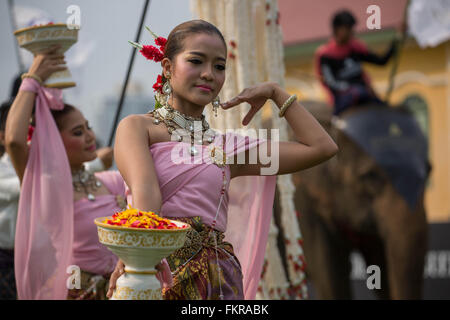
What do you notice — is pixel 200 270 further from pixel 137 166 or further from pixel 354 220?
pixel 354 220

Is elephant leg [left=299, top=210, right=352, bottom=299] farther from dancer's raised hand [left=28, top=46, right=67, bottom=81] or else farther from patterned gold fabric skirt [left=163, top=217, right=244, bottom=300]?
patterned gold fabric skirt [left=163, top=217, right=244, bottom=300]

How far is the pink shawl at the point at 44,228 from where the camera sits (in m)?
2.77

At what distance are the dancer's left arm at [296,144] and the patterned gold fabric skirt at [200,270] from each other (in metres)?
0.27

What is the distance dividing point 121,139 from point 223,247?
0.42 meters

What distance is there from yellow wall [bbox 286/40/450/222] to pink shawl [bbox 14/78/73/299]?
855cm

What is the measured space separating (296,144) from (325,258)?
3.24 metres

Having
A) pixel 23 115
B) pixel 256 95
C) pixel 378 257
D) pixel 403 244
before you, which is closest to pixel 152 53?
pixel 256 95

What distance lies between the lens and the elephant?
4.93m

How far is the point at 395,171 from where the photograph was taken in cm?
504

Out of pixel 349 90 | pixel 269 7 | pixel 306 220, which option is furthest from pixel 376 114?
pixel 269 7

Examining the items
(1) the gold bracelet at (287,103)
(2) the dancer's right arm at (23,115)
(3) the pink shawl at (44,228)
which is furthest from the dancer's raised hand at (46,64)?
(1) the gold bracelet at (287,103)

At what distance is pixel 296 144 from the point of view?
2135mm

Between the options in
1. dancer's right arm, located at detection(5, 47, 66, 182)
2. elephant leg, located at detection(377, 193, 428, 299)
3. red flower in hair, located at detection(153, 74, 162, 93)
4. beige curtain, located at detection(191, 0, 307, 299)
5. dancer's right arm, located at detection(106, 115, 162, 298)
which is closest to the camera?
dancer's right arm, located at detection(106, 115, 162, 298)

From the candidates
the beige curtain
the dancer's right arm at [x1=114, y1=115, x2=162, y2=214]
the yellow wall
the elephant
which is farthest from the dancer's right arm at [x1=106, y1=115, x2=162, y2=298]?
the yellow wall
